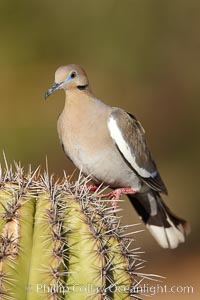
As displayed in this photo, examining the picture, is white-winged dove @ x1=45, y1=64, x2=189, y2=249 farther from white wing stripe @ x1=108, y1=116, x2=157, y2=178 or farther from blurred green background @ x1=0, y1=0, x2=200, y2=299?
blurred green background @ x1=0, y1=0, x2=200, y2=299

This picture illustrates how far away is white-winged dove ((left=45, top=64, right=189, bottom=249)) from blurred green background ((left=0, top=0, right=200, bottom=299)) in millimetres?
4816

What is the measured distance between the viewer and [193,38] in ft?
41.3

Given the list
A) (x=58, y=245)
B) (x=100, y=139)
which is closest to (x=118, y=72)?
(x=100, y=139)

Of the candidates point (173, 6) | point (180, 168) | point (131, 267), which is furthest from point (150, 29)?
point (131, 267)

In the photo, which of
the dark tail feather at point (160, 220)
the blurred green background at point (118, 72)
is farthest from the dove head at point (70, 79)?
the blurred green background at point (118, 72)

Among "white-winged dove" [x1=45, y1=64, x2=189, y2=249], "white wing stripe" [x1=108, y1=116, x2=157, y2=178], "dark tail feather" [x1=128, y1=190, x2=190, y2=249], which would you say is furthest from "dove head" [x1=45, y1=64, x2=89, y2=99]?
"dark tail feather" [x1=128, y1=190, x2=190, y2=249]

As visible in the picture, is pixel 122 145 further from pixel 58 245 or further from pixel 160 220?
pixel 58 245

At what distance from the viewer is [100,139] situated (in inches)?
194

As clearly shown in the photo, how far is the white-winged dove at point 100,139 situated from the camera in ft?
16.1

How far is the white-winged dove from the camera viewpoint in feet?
16.1

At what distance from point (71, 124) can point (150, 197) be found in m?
1.10

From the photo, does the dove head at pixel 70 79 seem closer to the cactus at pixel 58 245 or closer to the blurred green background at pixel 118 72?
the cactus at pixel 58 245

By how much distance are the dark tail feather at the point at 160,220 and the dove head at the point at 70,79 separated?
1.13 m

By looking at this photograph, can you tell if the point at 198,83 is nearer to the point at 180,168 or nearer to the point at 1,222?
the point at 180,168
